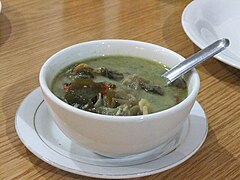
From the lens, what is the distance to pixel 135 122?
2.14ft

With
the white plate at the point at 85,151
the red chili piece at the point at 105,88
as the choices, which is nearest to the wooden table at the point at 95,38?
the white plate at the point at 85,151

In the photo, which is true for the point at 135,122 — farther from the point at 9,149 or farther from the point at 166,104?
the point at 9,149

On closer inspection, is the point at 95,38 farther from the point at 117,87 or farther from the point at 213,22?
the point at 117,87

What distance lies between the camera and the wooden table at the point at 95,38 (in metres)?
0.76

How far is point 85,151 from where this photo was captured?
0.74 meters

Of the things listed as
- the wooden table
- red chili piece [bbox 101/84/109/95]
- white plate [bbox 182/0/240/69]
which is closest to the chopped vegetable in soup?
red chili piece [bbox 101/84/109/95]

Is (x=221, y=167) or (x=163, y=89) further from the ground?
(x=163, y=89)

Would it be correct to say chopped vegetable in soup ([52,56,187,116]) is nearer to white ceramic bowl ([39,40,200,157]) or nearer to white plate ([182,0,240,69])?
white ceramic bowl ([39,40,200,157])

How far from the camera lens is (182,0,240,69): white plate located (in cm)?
111

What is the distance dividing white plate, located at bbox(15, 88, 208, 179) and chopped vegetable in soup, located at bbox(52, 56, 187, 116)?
3.0 inches

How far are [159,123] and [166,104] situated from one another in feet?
0.24

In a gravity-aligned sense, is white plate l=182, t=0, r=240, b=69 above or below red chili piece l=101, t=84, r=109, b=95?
below

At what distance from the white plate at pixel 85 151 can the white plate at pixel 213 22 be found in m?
0.33

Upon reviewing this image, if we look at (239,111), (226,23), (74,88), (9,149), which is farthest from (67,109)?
(226,23)
